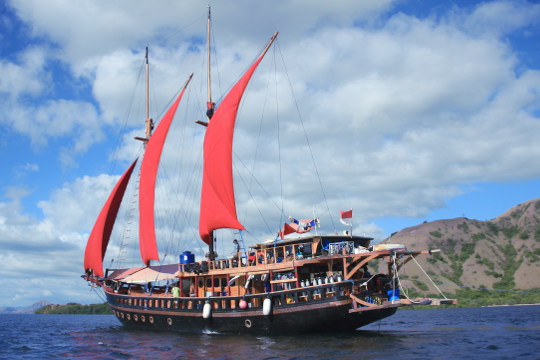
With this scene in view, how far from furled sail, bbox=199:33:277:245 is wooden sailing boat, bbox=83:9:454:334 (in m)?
0.07

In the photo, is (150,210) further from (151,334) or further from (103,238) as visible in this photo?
(151,334)

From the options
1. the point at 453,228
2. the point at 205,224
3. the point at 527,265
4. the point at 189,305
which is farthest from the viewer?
the point at 453,228

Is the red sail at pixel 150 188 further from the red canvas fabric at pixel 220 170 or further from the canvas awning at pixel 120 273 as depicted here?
the red canvas fabric at pixel 220 170

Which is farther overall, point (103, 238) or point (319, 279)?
point (103, 238)

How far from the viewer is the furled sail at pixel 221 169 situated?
116ft

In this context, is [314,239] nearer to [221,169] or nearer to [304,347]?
[304,347]

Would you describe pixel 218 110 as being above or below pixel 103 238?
above

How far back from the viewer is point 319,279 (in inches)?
1112

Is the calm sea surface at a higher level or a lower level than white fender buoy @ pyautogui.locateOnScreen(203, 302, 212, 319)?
lower

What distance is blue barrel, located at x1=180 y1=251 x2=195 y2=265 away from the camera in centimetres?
3575

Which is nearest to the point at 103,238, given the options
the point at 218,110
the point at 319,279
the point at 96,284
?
the point at 96,284

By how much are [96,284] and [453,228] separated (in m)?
109

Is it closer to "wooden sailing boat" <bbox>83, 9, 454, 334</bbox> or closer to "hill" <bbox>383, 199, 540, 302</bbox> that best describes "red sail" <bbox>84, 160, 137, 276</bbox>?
"wooden sailing boat" <bbox>83, 9, 454, 334</bbox>

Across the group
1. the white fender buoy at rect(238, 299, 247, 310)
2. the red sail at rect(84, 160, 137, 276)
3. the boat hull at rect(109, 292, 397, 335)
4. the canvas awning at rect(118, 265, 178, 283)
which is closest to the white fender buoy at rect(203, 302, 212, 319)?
the boat hull at rect(109, 292, 397, 335)
